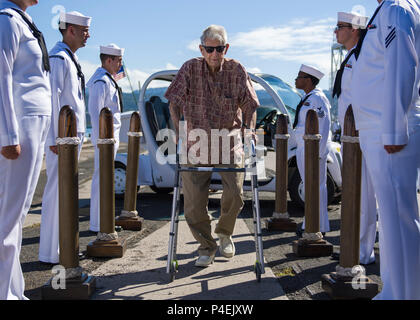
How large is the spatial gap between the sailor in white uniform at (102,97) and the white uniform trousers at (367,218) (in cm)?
309

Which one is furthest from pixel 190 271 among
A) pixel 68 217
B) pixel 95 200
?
pixel 95 200

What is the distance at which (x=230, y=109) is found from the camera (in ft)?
14.8

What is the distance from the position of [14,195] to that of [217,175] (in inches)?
201

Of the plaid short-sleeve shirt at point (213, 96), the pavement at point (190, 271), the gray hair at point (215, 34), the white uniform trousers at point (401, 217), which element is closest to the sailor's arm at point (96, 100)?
the pavement at point (190, 271)

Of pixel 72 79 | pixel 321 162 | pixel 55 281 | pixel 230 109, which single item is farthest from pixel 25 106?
pixel 321 162

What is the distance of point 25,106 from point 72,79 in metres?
1.63

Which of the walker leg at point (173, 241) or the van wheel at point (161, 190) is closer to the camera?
the walker leg at point (173, 241)

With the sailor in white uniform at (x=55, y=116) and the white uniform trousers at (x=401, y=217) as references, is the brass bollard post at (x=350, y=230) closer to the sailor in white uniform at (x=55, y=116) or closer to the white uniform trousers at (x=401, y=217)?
Result: the white uniform trousers at (x=401, y=217)

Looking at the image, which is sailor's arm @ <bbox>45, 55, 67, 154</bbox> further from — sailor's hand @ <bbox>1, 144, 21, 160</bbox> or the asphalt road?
sailor's hand @ <bbox>1, 144, 21, 160</bbox>

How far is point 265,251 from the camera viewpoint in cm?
529

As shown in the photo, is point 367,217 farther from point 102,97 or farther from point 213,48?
point 102,97

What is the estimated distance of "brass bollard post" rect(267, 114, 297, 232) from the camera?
6344mm

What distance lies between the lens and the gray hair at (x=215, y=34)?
167 inches
